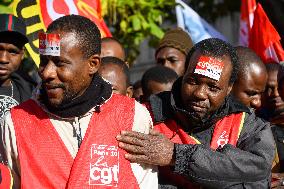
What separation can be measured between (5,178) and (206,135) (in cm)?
124

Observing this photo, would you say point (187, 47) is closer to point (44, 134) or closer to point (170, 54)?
point (170, 54)

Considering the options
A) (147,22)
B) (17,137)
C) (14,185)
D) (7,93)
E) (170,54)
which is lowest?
(14,185)

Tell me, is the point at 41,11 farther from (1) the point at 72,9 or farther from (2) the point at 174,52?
(2) the point at 174,52

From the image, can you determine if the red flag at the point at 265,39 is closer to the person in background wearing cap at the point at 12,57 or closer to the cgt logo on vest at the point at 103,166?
the person in background wearing cap at the point at 12,57

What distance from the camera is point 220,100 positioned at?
14.5ft

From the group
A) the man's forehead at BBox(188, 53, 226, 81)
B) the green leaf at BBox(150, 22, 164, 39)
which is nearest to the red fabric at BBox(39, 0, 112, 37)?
the green leaf at BBox(150, 22, 164, 39)

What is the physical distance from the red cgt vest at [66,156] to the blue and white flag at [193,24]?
5254mm

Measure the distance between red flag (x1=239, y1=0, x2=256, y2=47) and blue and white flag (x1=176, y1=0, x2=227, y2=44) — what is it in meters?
0.45

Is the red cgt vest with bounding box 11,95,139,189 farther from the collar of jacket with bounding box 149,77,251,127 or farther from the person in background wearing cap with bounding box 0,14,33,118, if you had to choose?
the person in background wearing cap with bounding box 0,14,33,118

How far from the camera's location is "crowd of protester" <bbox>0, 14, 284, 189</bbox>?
3.88 metres

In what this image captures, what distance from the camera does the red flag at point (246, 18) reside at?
8602 mm

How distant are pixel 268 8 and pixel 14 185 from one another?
7714 millimetres

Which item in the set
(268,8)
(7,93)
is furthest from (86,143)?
(268,8)

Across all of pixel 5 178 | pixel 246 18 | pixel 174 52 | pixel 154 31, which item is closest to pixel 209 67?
pixel 5 178
